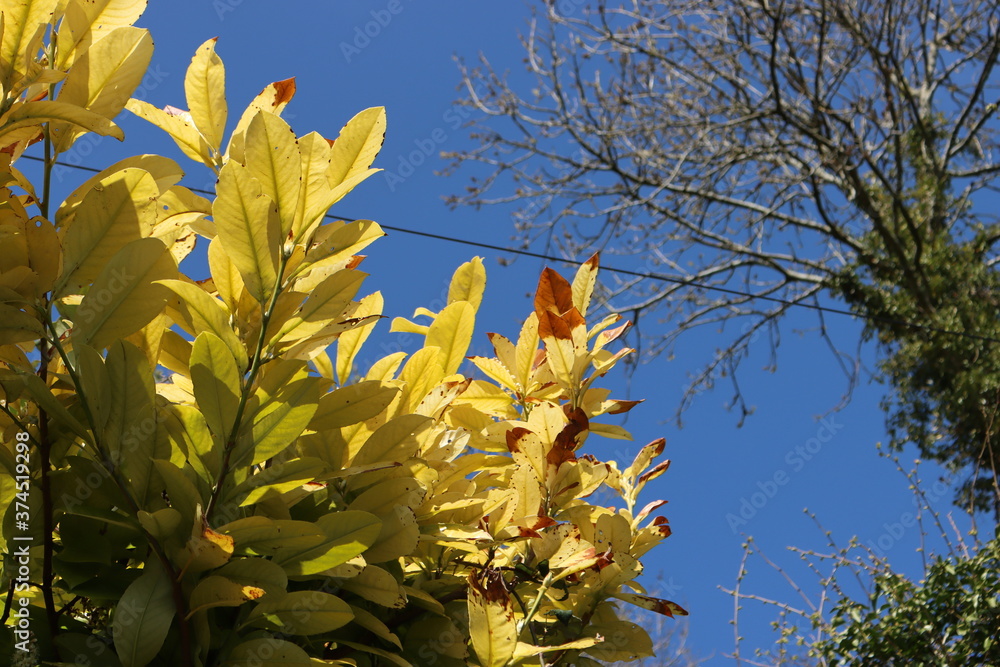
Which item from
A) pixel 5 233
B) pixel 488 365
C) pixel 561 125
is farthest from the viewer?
pixel 561 125

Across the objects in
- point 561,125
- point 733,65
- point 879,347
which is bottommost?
point 879,347

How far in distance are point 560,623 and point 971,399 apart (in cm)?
726

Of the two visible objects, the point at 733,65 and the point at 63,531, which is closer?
the point at 63,531

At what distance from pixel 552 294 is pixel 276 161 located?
0.98ft

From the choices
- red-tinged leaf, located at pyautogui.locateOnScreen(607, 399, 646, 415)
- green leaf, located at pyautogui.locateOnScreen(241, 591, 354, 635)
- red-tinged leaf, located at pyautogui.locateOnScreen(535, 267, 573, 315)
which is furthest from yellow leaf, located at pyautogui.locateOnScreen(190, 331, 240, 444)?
red-tinged leaf, located at pyautogui.locateOnScreen(607, 399, 646, 415)

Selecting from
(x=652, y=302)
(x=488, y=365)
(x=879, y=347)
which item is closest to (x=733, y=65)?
(x=652, y=302)

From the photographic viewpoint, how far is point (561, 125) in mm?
7367

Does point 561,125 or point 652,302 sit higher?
point 561,125

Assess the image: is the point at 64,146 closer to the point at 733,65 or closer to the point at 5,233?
the point at 5,233

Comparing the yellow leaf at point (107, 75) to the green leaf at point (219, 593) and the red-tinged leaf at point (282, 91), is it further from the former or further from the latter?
the green leaf at point (219, 593)

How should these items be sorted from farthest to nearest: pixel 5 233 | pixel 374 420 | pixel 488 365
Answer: pixel 488 365 < pixel 374 420 < pixel 5 233

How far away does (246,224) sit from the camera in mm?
498

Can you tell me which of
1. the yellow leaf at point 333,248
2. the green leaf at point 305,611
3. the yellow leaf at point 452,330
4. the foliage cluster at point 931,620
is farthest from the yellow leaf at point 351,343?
the foliage cluster at point 931,620

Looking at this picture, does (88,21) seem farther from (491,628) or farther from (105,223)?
(491,628)
